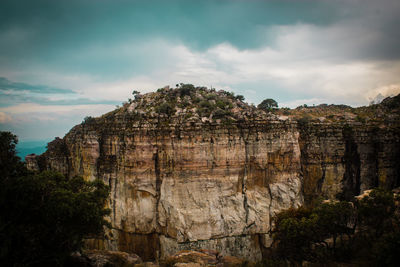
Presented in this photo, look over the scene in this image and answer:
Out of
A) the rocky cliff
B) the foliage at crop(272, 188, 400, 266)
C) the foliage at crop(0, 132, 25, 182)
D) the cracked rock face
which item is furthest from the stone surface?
the foliage at crop(272, 188, 400, 266)

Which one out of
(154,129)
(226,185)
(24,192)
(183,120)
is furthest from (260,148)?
(24,192)

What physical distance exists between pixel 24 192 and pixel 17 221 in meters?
1.55

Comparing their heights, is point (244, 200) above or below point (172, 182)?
below

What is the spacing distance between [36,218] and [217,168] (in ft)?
63.0

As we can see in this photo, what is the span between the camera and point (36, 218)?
13.9 metres

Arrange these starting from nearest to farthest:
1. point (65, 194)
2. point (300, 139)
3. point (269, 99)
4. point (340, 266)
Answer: point (65, 194) → point (340, 266) → point (300, 139) → point (269, 99)

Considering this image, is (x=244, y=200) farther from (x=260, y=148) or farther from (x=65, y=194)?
(x=65, y=194)

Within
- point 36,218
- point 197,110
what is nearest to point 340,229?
point 197,110

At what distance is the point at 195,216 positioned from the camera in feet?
94.3

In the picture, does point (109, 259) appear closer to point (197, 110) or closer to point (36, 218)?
point (36, 218)

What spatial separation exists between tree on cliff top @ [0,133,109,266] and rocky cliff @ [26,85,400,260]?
1304 cm

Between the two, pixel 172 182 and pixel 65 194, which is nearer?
pixel 65 194

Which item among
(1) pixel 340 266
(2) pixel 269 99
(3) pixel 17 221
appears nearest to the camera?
(3) pixel 17 221

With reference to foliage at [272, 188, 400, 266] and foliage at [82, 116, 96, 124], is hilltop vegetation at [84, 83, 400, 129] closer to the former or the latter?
foliage at [82, 116, 96, 124]
